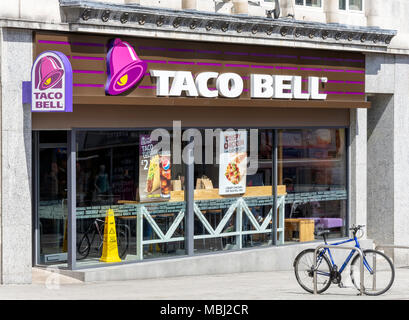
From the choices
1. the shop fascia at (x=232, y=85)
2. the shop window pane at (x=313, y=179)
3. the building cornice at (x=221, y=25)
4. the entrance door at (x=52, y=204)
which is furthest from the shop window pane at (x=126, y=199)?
the shop window pane at (x=313, y=179)

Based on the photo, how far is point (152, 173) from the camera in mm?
16500

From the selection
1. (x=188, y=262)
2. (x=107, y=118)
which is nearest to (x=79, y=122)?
(x=107, y=118)

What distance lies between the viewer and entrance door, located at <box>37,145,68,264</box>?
16031 mm

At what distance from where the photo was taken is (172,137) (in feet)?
54.8

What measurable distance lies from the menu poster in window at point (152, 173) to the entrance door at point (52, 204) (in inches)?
55.9

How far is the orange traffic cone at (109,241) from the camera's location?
51.8 feet

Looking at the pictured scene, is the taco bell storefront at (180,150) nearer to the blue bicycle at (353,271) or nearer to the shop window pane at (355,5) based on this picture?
the shop window pane at (355,5)

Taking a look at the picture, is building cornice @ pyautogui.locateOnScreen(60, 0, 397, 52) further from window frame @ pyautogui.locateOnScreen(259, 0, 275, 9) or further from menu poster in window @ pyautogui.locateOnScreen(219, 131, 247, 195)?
menu poster in window @ pyautogui.locateOnScreen(219, 131, 247, 195)

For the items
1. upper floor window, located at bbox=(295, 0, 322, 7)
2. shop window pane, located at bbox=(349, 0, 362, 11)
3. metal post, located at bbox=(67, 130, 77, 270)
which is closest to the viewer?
metal post, located at bbox=(67, 130, 77, 270)

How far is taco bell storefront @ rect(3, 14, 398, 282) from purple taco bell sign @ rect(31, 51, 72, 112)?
0.02 metres

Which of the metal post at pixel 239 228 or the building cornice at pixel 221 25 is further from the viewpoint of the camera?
the metal post at pixel 239 228

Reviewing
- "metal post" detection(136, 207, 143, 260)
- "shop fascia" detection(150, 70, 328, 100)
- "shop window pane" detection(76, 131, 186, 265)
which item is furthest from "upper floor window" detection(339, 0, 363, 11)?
"metal post" detection(136, 207, 143, 260)

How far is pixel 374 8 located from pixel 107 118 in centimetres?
751
